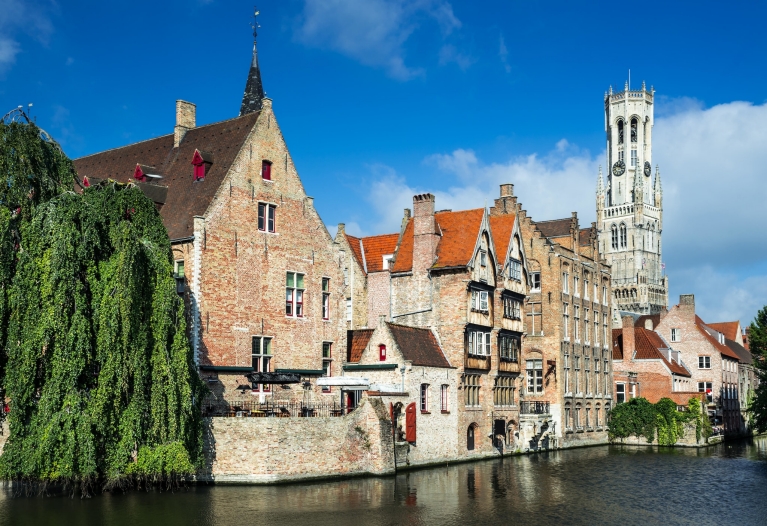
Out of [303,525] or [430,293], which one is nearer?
[303,525]

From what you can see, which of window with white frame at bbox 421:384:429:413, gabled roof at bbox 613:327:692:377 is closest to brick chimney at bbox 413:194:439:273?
window with white frame at bbox 421:384:429:413

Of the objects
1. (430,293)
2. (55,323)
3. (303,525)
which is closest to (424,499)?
(303,525)

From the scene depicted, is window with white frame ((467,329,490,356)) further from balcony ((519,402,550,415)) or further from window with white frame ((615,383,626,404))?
window with white frame ((615,383,626,404))

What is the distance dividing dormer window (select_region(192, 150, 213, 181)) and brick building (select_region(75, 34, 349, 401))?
0.18 feet

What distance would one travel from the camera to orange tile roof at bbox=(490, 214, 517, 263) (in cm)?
5203

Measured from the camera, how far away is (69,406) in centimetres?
2891

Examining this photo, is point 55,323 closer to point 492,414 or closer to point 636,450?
point 492,414

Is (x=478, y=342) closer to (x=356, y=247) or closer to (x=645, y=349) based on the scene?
(x=356, y=247)

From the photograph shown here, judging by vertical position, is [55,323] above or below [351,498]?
above

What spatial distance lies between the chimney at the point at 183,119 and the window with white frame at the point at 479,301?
1779 cm

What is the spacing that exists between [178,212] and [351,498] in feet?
55.9

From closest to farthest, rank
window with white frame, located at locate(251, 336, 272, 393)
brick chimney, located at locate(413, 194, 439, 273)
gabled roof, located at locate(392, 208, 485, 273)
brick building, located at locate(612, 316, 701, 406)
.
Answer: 1. window with white frame, located at locate(251, 336, 272, 393)
2. gabled roof, located at locate(392, 208, 485, 273)
3. brick chimney, located at locate(413, 194, 439, 273)
4. brick building, located at locate(612, 316, 701, 406)

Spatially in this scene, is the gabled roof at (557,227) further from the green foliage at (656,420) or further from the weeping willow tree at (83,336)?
the weeping willow tree at (83,336)

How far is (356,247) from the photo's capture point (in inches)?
2111
